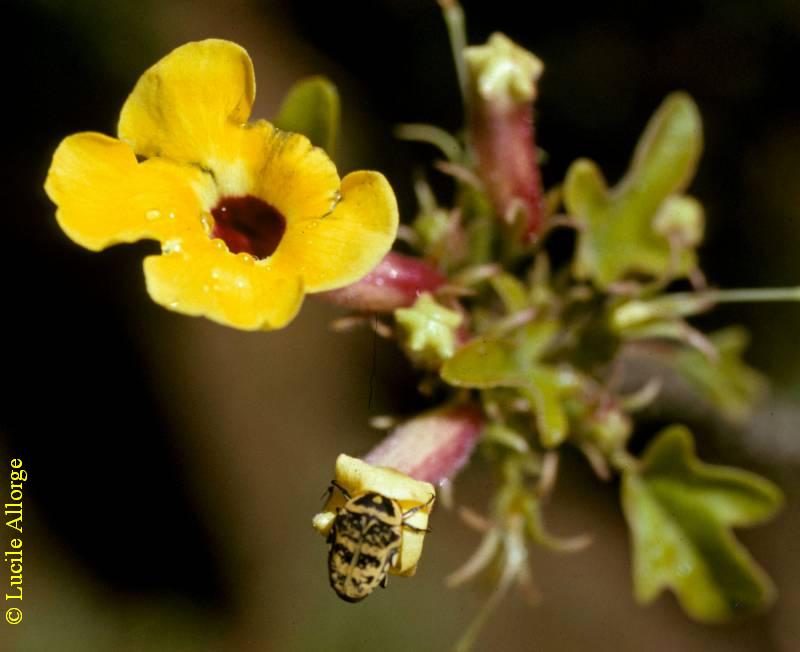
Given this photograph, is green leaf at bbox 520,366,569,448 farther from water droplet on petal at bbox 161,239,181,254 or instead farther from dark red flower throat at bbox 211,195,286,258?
water droplet on petal at bbox 161,239,181,254

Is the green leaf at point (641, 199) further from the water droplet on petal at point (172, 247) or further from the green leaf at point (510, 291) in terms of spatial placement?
the water droplet on petal at point (172, 247)

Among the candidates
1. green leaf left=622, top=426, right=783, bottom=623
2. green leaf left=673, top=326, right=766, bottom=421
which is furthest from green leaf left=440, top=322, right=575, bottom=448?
green leaf left=673, top=326, right=766, bottom=421

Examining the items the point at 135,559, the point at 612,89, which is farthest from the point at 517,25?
the point at 135,559

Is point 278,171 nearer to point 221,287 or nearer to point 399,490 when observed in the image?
point 221,287

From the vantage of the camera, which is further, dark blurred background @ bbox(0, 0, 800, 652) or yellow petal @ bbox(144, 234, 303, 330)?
dark blurred background @ bbox(0, 0, 800, 652)

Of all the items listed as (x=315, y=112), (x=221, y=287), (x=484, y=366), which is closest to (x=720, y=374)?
(x=484, y=366)

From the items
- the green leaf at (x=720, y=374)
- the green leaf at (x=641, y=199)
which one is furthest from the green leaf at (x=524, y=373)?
the green leaf at (x=720, y=374)
